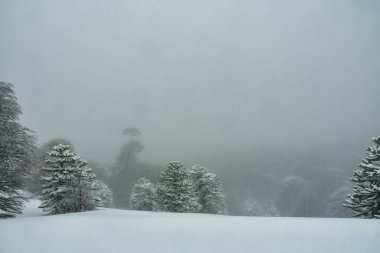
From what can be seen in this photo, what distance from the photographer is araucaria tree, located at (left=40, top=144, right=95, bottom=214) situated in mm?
20359

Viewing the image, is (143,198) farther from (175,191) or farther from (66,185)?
(66,185)

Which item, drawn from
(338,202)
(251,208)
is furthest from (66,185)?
(251,208)

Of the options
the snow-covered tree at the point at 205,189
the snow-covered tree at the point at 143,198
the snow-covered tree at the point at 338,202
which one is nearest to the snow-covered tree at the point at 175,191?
the snow-covered tree at the point at 205,189

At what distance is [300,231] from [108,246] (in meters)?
6.74

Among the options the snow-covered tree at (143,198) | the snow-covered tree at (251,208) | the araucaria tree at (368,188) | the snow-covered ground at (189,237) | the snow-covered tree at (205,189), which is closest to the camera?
the snow-covered ground at (189,237)

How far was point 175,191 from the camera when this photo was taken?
1359 inches

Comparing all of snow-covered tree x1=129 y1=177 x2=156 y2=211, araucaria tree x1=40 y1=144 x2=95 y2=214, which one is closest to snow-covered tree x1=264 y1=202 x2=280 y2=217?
snow-covered tree x1=129 y1=177 x2=156 y2=211

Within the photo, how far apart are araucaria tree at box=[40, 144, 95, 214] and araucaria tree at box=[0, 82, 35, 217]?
361cm

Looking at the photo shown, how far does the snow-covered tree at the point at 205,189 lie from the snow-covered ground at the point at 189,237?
30.5 metres

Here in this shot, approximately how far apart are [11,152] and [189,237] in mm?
13116

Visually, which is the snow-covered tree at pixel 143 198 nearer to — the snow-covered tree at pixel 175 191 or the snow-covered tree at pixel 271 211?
the snow-covered tree at pixel 175 191

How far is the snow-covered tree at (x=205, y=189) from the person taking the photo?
40844mm

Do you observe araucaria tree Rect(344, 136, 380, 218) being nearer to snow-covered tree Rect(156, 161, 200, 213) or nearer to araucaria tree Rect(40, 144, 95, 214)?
snow-covered tree Rect(156, 161, 200, 213)

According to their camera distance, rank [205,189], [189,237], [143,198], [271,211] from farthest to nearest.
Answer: [271,211]
[143,198]
[205,189]
[189,237]
